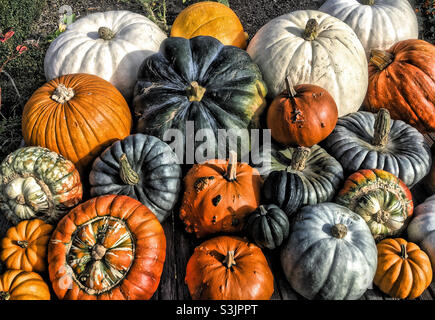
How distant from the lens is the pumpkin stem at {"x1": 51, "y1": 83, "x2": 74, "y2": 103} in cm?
293

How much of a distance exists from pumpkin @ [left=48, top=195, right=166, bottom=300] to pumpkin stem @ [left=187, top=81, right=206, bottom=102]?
3.54ft

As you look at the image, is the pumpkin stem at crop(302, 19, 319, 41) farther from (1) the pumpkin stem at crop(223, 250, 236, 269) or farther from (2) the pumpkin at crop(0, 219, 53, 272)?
(2) the pumpkin at crop(0, 219, 53, 272)

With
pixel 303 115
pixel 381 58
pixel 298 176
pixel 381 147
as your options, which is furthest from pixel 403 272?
pixel 381 58

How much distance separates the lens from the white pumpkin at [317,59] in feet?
10.6

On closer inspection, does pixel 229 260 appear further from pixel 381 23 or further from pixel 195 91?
pixel 381 23

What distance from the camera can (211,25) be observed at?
3807 millimetres

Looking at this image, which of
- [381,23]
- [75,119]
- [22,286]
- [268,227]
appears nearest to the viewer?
[22,286]

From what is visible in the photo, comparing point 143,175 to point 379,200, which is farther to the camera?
point 143,175

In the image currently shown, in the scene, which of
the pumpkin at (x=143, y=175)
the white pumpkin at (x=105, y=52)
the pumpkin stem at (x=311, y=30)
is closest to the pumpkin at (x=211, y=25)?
the white pumpkin at (x=105, y=52)

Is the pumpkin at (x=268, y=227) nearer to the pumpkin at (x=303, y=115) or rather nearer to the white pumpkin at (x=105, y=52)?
the pumpkin at (x=303, y=115)

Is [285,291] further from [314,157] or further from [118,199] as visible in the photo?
[118,199]

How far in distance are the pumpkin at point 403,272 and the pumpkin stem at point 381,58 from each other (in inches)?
71.3

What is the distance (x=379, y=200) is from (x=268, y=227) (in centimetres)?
90

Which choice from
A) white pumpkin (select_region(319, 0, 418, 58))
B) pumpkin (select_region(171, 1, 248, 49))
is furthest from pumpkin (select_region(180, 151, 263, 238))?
white pumpkin (select_region(319, 0, 418, 58))
